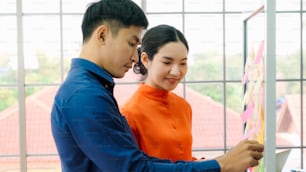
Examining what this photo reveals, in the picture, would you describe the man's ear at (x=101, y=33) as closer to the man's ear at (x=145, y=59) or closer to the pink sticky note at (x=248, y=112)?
the man's ear at (x=145, y=59)

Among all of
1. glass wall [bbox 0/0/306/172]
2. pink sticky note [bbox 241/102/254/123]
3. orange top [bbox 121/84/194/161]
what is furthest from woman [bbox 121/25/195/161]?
glass wall [bbox 0/0/306/172]

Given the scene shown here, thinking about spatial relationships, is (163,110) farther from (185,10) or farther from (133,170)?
(185,10)

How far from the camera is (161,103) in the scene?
1.11 metres

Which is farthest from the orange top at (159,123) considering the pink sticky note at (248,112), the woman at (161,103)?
the pink sticky note at (248,112)

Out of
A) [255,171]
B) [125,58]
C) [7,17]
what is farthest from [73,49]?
[125,58]

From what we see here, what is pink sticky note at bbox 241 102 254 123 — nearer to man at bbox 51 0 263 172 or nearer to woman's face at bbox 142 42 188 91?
woman's face at bbox 142 42 188 91

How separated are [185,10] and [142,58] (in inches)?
59.5

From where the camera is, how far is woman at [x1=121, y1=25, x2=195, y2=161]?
1.04m

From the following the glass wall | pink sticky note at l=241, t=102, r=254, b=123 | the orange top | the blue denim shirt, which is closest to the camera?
the blue denim shirt

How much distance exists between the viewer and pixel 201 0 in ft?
8.50

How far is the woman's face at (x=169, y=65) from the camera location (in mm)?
1075

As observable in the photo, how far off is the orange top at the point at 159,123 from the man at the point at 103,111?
271 millimetres

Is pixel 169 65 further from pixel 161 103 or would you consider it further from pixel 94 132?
pixel 94 132

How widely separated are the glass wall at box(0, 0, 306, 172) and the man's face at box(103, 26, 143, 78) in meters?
1.76
